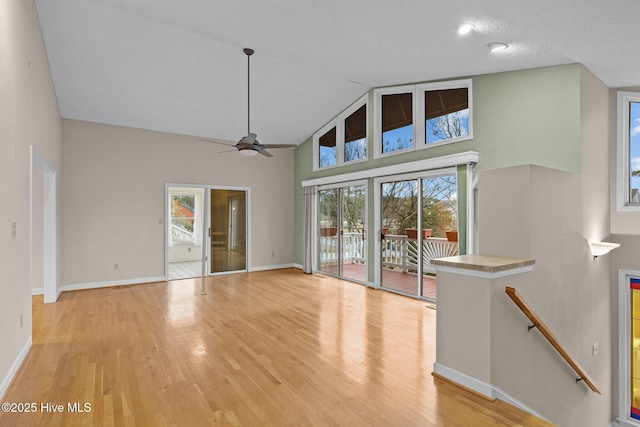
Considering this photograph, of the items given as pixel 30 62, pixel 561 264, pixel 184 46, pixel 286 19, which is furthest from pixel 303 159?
pixel 561 264

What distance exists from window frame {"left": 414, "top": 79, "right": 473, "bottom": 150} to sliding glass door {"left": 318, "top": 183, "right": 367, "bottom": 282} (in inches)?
60.2

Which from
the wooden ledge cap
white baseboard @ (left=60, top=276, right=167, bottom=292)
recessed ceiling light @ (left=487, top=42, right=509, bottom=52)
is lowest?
white baseboard @ (left=60, top=276, right=167, bottom=292)

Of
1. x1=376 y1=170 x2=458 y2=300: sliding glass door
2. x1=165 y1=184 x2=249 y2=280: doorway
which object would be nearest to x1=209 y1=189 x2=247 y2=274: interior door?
x1=165 y1=184 x2=249 y2=280: doorway

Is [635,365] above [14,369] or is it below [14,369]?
below

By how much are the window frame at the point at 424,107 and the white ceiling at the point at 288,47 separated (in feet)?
0.76

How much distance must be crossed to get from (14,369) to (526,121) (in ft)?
19.7

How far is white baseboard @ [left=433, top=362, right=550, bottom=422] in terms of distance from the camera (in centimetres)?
246

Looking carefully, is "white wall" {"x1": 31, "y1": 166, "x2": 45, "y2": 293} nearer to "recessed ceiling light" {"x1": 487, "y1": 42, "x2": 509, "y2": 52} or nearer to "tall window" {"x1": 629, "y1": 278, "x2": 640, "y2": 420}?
"recessed ceiling light" {"x1": 487, "y1": 42, "x2": 509, "y2": 52}

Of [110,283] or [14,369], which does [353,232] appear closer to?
[110,283]

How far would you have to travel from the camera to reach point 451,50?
3.87m

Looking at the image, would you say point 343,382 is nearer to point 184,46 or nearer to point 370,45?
point 370,45

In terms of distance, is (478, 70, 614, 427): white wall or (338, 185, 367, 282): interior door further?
(338, 185, 367, 282): interior door

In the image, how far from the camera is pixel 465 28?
3273 millimetres

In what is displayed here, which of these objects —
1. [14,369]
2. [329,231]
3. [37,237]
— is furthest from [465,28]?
[37,237]
